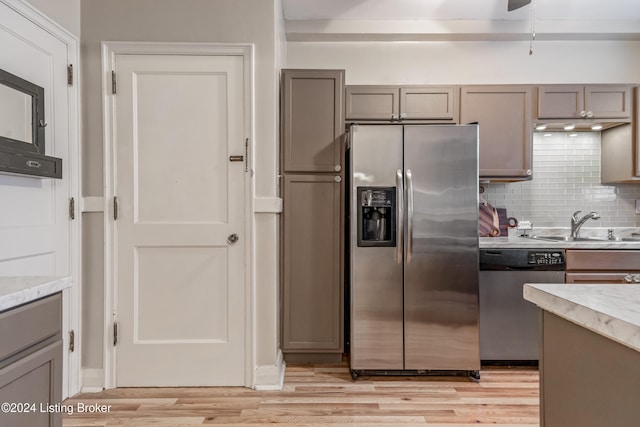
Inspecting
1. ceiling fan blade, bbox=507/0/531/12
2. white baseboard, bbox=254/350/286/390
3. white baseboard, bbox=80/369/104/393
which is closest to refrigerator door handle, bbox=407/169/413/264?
white baseboard, bbox=254/350/286/390

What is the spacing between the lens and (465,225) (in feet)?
7.82

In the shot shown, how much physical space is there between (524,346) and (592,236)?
4.13 feet

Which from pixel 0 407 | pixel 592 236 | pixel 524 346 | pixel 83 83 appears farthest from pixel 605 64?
pixel 0 407

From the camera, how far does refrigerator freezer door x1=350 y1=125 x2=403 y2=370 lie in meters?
2.39

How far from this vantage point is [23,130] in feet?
5.66

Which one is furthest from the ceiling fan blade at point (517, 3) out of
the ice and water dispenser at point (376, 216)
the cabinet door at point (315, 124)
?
the ice and water dispenser at point (376, 216)

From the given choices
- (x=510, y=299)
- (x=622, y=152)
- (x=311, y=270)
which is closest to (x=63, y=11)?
(x=311, y=270)

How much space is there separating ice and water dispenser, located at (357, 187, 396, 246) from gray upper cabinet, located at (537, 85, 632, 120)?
1.48 metres

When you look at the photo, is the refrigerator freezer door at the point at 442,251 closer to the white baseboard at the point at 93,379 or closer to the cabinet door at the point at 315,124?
the cabinet door at the point at 315,124

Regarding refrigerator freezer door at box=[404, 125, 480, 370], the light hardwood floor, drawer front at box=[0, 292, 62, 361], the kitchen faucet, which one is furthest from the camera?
the kitchen faucet

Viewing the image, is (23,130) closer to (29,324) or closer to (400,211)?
(29,324)

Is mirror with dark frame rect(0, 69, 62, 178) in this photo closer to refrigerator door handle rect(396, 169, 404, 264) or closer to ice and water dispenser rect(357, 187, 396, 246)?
ice and water dispenser rect(357, 187, 396, 246)

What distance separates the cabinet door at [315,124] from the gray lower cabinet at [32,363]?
1705 millimetres

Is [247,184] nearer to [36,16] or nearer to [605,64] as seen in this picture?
[36,16]
